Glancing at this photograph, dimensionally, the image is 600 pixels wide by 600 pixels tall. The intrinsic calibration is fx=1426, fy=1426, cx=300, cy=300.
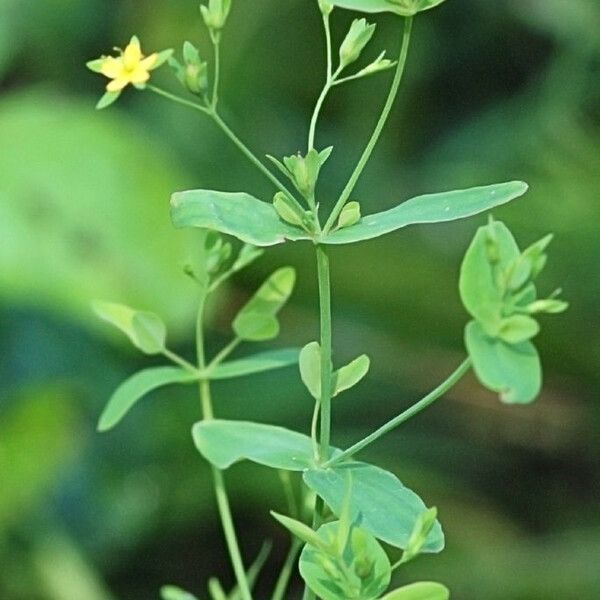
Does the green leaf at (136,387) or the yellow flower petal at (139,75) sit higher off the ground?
the yellow flower petal at (139,75)

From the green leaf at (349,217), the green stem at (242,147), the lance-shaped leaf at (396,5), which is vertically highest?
the lance-shaped leaf at (396,5)

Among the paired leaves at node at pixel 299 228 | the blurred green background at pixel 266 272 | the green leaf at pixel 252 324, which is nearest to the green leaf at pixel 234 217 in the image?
the paired leaves at node at pixel 299 228

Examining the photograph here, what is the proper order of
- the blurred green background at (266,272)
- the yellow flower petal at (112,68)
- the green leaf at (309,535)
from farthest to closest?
the blurred green background at (266,272)
the yellow flower petal at (112,68)
the green leaf at (309,535)

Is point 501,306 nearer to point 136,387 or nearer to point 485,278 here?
point 485,278

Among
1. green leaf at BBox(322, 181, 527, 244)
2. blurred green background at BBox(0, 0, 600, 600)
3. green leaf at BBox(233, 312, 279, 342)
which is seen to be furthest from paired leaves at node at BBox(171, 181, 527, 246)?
blurred green background at BBox(0, 0, 600, 600)

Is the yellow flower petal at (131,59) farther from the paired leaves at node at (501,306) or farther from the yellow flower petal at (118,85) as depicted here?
the paired leaves at node at (501,306)

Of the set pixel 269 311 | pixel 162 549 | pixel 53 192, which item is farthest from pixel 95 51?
pixel 269 311

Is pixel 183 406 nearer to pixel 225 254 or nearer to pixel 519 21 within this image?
pixel 519 21
